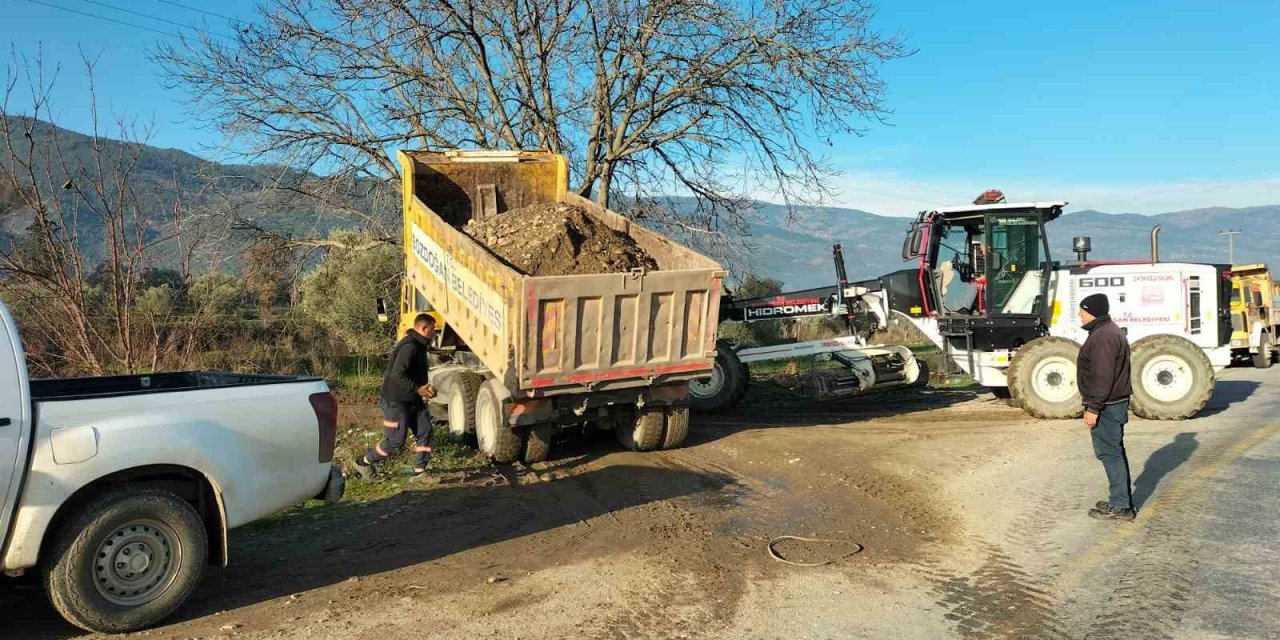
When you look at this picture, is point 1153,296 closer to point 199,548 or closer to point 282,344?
point 199,548

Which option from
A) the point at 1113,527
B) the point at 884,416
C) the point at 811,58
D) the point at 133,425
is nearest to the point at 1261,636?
the point at 1113,527

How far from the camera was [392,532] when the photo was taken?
655cm

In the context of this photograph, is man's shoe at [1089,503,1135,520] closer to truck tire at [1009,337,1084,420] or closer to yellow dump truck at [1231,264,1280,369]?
truck tire at [1009,337,1084,420]

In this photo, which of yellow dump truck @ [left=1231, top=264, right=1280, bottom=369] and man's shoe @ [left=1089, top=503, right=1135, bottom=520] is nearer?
man's shoe @ [left=1089, top=503, right=1135, bottom=520]

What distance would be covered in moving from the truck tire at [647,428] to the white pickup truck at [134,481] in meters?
4.73

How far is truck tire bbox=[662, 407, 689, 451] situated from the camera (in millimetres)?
9609

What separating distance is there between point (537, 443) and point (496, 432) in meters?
0.45

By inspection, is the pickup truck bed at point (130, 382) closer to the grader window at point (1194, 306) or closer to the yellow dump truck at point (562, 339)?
the yellow dump truck at point (562, 339)

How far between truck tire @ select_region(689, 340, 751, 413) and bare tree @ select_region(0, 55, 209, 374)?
7012 millimetres

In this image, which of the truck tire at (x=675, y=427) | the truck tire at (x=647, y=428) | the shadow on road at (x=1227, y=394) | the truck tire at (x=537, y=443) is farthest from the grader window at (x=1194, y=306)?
the truck tire at (x=537, y=443)

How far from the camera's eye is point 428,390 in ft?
27.1

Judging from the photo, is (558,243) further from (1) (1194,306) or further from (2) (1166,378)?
(1) (1194,306)

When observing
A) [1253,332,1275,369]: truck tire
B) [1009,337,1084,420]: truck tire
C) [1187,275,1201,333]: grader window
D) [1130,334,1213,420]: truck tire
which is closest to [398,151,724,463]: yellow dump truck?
[1009,337,1084,420]: truck tire

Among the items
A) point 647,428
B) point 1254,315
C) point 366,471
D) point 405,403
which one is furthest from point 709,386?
point 1254,315
